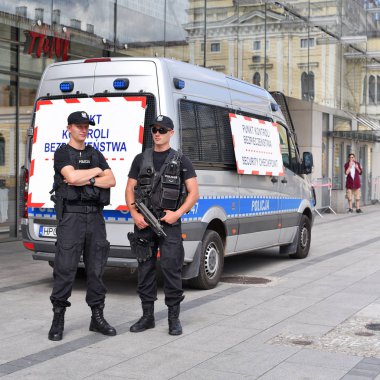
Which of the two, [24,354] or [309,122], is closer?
[24,354]

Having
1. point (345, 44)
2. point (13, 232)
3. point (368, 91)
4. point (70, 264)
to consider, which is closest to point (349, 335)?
point (70, 264)

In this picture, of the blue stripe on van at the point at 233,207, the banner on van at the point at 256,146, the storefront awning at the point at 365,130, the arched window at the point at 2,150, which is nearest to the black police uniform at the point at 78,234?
the blue stripe on van at the point at 233,207

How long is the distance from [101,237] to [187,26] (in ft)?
39.5

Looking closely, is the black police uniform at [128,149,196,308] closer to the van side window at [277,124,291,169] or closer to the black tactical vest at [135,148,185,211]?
the black tactical vest at [135,148,185,211]

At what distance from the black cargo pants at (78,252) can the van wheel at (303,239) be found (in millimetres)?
5834

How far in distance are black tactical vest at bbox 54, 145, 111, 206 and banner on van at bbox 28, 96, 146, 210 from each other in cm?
148

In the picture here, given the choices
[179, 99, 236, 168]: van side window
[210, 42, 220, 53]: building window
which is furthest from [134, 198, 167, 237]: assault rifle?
[210, 42, 220, 53]: building window

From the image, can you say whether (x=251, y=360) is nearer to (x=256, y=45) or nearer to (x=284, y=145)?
(x=284, y=145)

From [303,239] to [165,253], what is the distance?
5.86 metres

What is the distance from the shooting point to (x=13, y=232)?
46.6 feet

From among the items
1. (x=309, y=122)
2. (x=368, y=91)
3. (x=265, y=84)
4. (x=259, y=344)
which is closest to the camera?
(x=259, y=344)

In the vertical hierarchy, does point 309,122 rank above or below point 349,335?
above

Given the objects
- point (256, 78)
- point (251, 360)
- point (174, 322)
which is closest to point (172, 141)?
point (174, 322)

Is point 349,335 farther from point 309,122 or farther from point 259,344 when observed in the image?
point 309,122
